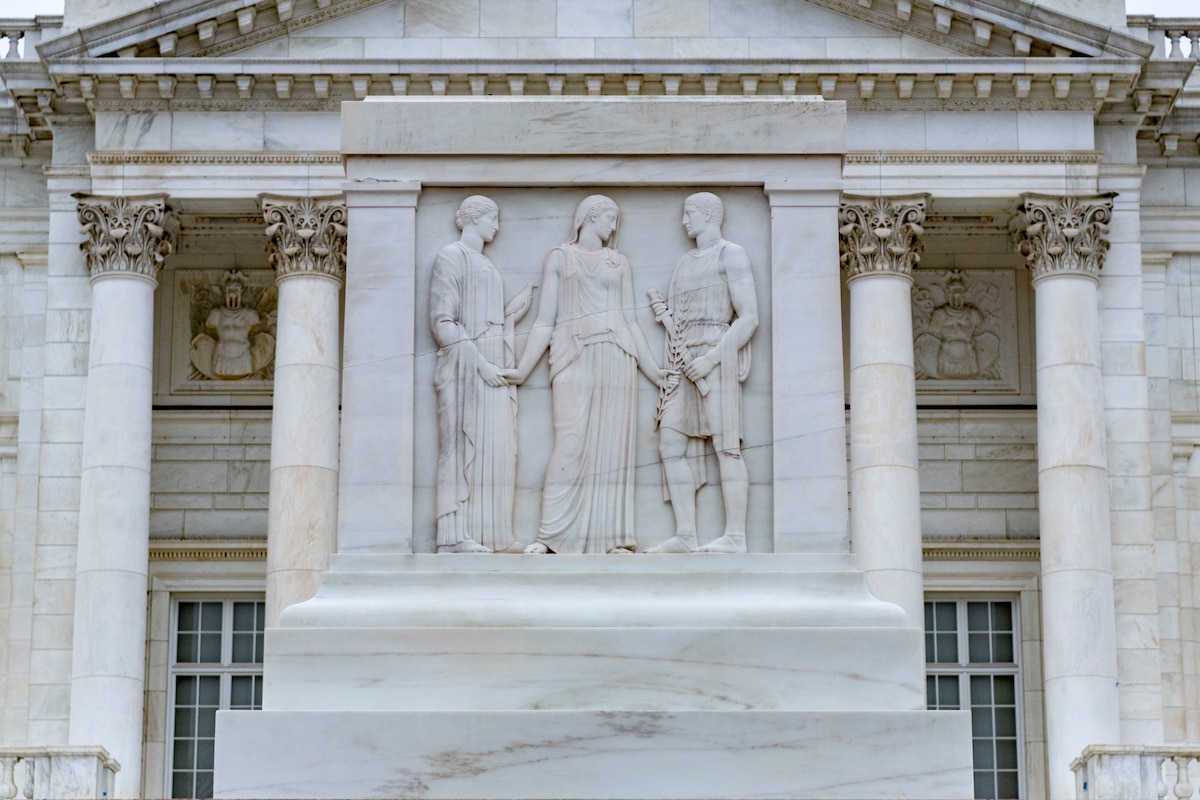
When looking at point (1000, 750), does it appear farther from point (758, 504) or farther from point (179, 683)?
point (758, 504)

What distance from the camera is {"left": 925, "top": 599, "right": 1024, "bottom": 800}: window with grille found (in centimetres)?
4272

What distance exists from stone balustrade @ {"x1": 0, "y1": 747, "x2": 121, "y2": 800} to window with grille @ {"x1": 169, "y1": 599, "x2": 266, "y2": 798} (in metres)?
11.0

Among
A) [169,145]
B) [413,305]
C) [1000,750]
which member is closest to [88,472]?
[169,145]

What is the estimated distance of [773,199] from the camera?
17297mm

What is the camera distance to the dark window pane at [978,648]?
43.8m

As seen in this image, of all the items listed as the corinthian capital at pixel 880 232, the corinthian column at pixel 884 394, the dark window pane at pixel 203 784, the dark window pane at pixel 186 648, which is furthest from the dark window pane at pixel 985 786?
the dark window pane at pixel 186 648

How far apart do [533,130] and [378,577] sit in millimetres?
3010

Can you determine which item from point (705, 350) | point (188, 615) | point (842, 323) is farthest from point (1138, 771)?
point (188, 615)

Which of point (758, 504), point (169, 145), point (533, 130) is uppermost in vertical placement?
point (169, 145)

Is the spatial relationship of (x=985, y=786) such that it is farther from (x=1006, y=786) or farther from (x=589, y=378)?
(x=589, y=378)

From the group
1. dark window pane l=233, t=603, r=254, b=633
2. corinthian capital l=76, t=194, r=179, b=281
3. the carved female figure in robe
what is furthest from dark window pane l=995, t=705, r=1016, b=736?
the carved female figure in robe

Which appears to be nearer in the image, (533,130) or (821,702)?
(821,702)

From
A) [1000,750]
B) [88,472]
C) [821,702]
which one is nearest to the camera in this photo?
[821,702]

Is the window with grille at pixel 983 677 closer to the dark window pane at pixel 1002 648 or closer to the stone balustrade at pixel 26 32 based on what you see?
the dark window pane at pixel 1002 648
